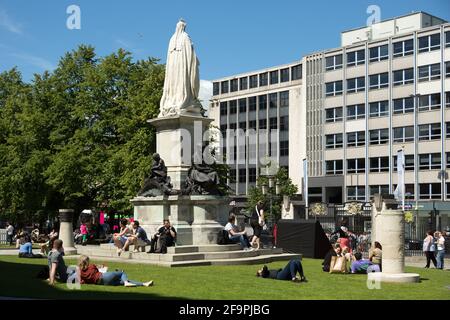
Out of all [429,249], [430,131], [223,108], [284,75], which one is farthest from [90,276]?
[223,108]

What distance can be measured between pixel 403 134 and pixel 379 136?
325 centimetres

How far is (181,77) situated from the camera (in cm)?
2602

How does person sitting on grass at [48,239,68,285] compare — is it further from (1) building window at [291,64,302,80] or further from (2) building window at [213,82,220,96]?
(2) building window at [213,82,220,96]

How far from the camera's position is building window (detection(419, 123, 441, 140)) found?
71.6 m

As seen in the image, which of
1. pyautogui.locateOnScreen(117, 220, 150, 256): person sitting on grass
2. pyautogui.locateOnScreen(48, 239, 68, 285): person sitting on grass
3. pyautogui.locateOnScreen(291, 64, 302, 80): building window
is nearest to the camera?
pyautogui.locateOnScreen(48, 239, 68, 285): person sitting on grass

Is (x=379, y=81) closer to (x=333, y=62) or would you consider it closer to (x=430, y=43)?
(x=333, y=62)

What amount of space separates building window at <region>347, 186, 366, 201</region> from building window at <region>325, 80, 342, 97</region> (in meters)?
11.3

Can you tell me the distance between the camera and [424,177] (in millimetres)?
72062

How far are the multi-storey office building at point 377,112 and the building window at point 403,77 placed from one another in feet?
0.35

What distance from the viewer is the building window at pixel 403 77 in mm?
74062

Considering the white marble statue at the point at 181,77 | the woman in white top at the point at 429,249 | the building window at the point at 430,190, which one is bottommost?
the woman in white top at the point at 429,249

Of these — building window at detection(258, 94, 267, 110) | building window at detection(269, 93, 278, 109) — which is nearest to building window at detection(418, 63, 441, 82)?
building window at detection(269, 93, 278, 109)

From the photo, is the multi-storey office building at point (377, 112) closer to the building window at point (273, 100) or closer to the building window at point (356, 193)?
the building window at point (356, 193)

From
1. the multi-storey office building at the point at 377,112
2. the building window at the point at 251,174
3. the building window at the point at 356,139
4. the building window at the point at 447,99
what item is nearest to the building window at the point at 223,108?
the building window at the point at 251,174
